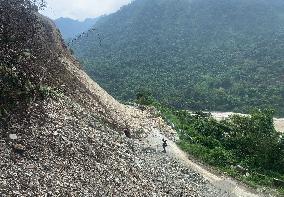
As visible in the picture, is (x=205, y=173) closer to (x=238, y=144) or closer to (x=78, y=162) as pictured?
(x=238, y=144)

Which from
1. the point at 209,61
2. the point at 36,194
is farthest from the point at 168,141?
the point at 209,61

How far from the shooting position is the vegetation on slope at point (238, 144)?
35062mm

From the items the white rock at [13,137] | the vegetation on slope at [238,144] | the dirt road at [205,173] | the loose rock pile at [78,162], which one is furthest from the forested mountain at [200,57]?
the white rock at [13,137]

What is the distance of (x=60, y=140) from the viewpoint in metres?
21.9

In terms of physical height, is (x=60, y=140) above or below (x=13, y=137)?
below

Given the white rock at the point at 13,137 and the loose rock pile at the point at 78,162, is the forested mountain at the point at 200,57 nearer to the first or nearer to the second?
the loose rock pile at the point at 78,162

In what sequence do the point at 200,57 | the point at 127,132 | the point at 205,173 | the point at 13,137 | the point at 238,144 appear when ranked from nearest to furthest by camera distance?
the point at 13,137 → the point at 205,173 → the point at 127,132 → the point at 238,144 → the point at 200,57

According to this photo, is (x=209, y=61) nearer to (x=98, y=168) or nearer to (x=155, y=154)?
(x=155, y=154)

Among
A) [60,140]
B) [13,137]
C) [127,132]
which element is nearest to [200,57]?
[127,132]

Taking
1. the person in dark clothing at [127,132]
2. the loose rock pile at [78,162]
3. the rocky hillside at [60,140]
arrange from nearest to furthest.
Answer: the loose rock pile at [78,162]
the rocky hillside at [60,140]
the person in dark clothing at [127,132]

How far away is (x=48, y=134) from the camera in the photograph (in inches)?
845

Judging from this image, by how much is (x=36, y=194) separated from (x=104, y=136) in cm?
937

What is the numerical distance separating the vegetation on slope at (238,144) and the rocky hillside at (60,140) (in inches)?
232

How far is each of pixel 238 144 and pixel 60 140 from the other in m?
25.3
